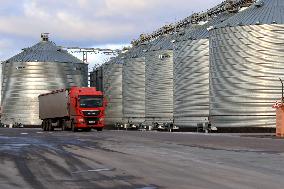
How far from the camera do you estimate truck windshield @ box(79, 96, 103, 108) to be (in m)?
50.2

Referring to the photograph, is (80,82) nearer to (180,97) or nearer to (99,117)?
(180,97)

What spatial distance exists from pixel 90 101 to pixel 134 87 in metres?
26.9

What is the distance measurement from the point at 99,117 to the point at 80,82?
166 feet

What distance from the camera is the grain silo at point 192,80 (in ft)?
194

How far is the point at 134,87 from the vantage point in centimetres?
7731

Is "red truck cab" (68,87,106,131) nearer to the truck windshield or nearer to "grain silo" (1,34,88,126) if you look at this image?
the truck windshield

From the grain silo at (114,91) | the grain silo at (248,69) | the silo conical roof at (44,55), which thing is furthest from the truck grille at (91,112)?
the silo conical roof at (44,55)

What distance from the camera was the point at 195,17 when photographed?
82562mm

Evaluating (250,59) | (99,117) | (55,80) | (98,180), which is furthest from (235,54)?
(55,80)

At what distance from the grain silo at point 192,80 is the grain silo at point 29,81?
37.8 metres

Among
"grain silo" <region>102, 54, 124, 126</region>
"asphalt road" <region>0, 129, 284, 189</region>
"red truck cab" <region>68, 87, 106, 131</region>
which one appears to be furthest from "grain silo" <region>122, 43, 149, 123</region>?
"asphalt road" <region>0, 129, 284, 189</region>

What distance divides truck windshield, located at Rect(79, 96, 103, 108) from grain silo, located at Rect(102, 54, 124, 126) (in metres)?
31.0

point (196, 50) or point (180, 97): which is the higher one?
point (196, 50)

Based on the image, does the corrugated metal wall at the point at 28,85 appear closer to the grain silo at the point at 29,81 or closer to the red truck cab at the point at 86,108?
the grain silo at the point at 29,81
